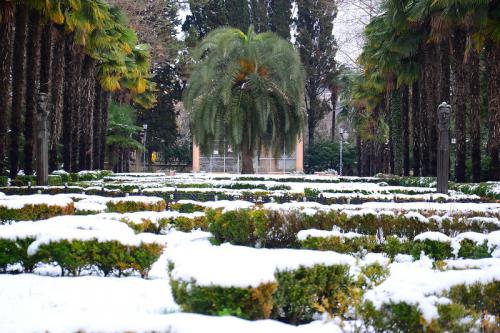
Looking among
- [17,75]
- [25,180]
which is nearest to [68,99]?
[17,75]

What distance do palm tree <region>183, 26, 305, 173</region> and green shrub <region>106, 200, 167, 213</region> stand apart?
15.4 metres

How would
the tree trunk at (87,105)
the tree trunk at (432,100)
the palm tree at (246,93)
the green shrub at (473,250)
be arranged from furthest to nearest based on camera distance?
the tree trunk at (87,105) → the palm tree at (246,93) → the tree trunk at (432,100) → the green shrub at (473,250)

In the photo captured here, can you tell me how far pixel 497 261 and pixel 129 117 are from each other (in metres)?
36.4

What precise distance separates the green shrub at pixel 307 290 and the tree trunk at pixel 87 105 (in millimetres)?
24639

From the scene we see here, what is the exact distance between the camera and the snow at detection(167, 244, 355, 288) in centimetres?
406

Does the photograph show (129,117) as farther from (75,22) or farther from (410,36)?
(410,36)

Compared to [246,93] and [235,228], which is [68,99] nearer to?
[246,93]

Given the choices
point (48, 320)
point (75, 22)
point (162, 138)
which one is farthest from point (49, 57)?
point (162, 138)

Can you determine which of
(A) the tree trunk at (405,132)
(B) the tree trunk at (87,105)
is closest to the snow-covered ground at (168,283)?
(A) the tree trunk at (405,132)

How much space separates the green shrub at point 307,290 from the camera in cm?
457

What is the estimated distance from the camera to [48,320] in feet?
12.3

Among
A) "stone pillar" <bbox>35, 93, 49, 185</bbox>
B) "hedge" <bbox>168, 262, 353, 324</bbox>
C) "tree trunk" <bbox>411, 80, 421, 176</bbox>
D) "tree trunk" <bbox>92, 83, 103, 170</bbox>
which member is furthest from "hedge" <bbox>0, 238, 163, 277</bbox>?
"tree trunk" <bbox>92, 83, 103, 170</bbox>

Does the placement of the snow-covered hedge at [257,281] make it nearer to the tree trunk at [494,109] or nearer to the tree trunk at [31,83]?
the tree trunk at [494,109]

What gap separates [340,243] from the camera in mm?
6602
